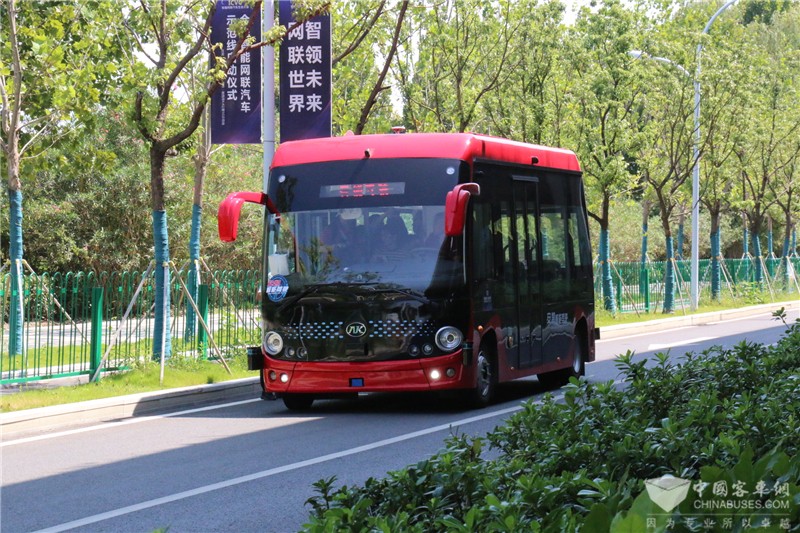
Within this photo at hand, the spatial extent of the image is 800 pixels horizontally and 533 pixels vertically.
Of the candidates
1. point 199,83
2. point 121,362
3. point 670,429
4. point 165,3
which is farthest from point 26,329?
point 670,429

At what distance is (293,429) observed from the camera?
12867mm

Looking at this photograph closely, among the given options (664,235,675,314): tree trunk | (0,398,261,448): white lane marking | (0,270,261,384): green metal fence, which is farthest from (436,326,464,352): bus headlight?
(664,235,675,314): tree trunk

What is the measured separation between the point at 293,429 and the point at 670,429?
25.7 feet

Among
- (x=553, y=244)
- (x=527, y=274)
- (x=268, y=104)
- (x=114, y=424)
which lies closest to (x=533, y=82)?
(x=268, y=104)

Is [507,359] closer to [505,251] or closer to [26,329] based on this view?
[505,251]

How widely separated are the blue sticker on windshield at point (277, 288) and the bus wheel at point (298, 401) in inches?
50.8

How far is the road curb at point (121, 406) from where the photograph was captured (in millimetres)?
12959

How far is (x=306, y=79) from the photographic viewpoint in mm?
20156

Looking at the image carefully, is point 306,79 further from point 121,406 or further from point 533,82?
point 533,82

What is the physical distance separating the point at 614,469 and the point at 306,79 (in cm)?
1583

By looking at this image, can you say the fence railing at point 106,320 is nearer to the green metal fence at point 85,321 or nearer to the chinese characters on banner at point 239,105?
the green metal fence at point 85,321

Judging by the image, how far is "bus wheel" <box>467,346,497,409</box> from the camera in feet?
46.3

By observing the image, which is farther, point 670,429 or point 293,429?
point 293,429
